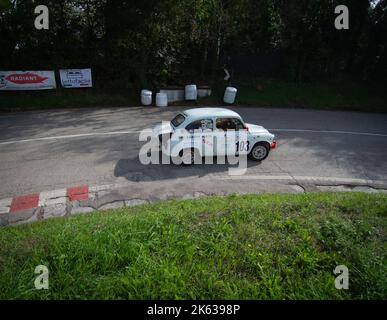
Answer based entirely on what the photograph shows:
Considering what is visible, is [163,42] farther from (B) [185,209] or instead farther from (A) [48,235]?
(A) [48,235]

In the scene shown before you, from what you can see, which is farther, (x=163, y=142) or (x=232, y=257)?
(x=163, y=142)

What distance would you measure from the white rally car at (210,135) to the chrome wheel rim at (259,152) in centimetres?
3

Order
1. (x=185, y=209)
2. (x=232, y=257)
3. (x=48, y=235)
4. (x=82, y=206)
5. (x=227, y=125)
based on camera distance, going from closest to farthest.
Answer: (x=232, y=257)
(x=48, y=235)
(x=185, y=209)
(x=82, y=206)
(x=227, y=125)

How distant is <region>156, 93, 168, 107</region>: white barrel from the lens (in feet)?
48.6

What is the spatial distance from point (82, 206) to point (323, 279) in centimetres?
542

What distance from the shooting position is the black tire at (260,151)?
359 inches

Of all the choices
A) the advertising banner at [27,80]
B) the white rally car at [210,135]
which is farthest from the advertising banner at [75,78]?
the white rally car at [210,135]

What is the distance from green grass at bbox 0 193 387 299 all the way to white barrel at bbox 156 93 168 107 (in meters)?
9.81

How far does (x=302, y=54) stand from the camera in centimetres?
1908

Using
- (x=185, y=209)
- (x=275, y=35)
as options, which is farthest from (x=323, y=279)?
(x=275, y=35)

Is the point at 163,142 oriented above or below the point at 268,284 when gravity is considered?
above

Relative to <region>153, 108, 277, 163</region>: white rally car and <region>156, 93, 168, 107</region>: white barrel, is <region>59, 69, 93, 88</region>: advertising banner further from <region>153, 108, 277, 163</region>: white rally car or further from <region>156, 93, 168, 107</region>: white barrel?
<region>153, 108, 277, 163</region>: white rally car
